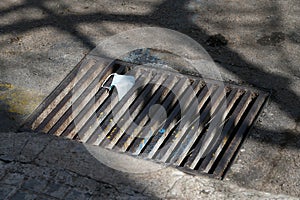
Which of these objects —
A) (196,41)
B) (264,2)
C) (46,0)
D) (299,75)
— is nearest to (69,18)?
(46,0)

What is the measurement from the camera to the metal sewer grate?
351 centimetres

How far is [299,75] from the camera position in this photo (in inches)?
157

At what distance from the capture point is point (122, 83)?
4.02 metres

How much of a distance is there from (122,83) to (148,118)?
0.36 meters

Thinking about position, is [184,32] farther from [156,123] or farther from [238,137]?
[238,137]

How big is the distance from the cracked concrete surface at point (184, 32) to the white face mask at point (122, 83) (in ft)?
1.18

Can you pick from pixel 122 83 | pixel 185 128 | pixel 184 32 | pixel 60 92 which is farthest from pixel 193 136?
pixel 184 32

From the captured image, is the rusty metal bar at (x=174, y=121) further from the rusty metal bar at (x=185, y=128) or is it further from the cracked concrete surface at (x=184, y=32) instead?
the cracked concrete surface at (x=184, y=32)

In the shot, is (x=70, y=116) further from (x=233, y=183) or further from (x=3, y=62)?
(x=233, y=183)

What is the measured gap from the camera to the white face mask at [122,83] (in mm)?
3977

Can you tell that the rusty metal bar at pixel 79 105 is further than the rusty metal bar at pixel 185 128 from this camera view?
Yes

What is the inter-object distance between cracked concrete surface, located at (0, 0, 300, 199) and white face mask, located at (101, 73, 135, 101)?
36 cm

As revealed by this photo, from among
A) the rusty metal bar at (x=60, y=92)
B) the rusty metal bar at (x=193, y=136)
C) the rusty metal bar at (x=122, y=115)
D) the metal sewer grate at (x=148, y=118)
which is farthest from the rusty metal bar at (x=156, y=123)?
the rusty metal bar at (x=60, y=92)

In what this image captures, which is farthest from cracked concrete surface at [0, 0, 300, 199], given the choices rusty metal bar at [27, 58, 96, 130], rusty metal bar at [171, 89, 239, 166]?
Answer: rusty metal bar at [171, 89, 239, 166]
